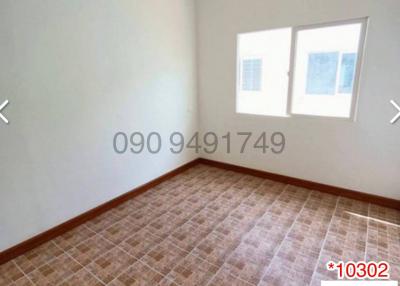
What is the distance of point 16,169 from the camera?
6.57ft

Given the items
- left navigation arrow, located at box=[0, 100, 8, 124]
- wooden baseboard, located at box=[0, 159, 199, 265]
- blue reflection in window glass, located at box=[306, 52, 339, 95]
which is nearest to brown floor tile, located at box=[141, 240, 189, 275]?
wooden baseboard, located at box=[0, 159, 199, 265]

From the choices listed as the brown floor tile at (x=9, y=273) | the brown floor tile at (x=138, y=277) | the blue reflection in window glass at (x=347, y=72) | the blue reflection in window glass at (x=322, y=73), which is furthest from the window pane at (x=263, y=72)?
the brown floor tile at (x=9, y=273)

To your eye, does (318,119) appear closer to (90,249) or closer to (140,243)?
(140,243)

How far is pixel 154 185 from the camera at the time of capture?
3.33 m

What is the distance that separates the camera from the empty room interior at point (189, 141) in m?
1.94

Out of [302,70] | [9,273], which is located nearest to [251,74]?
[302,70]

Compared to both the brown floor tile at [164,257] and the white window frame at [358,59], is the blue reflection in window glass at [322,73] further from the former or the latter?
the brown floor tile at [164,257]

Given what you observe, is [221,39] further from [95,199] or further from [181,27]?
[95,199]

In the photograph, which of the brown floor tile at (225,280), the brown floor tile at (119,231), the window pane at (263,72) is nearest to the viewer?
the brown floor tile at (225,280)

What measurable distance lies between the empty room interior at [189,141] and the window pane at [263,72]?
0.07ft

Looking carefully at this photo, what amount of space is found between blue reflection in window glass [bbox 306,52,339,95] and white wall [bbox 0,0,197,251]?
6.02 ft

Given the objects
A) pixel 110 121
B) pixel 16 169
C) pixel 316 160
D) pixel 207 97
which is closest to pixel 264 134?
pixel 316 160

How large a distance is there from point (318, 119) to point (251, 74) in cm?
116

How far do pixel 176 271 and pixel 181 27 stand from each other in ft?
10.1
